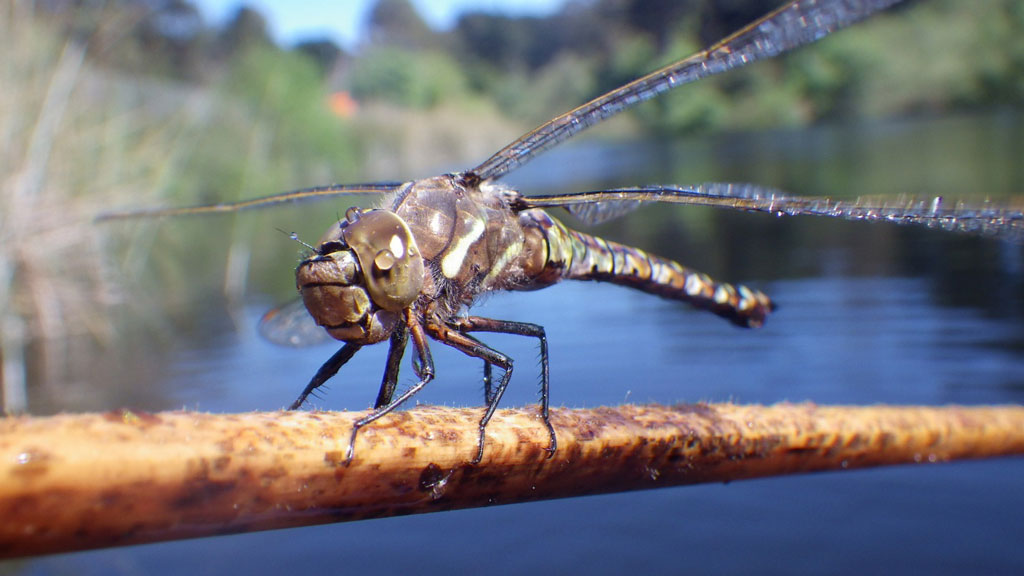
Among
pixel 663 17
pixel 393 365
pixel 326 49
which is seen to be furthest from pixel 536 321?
pixel 326 49

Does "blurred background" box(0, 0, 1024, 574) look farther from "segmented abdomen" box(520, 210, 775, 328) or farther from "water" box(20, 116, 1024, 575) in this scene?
"segmented abdomen" box(520, 210, 775, 328)

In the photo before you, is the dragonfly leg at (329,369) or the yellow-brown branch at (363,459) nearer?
the yellow-brown branch at (363,459)

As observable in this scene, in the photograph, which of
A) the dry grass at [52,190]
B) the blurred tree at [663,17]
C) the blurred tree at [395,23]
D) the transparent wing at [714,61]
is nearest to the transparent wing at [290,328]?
the transparent wing at [714,61]

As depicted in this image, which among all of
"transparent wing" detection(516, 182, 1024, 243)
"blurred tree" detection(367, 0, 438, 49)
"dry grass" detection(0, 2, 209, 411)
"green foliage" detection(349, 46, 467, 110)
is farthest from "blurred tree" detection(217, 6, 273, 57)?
"transparent wing" detection(516, 182, 1024, 243)

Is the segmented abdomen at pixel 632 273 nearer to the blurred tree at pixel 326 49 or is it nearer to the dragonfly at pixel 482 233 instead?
the dragonfly at pixel 482 233

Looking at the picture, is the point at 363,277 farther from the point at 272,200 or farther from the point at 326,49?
the point at 326,49

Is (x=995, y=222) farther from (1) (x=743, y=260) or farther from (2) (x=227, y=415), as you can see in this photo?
(1) (x=743, y=260)

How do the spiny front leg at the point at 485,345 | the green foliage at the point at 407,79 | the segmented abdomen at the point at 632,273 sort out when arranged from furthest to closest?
1. the green foliage at the point at 407,79
2. the segmented abdomen at the point at 632,273
3. the spiny front leg at the point at 485,345
